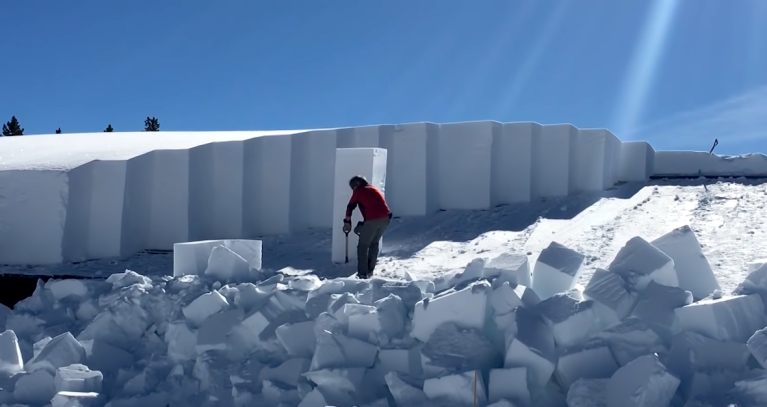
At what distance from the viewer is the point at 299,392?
4227 mm

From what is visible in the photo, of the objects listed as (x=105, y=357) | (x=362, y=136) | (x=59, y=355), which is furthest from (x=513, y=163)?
(x=59, y=355)

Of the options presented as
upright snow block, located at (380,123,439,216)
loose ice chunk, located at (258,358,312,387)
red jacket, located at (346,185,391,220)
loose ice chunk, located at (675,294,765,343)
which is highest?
upright snow block, located at (380,123,439,216)

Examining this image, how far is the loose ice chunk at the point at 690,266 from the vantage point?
15.0ft

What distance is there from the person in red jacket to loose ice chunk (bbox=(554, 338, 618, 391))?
325cm

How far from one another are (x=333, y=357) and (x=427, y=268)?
3.02 metres

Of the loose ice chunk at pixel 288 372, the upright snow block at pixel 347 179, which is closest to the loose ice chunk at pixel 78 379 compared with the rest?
the loose ice chunk at pixel 288 372

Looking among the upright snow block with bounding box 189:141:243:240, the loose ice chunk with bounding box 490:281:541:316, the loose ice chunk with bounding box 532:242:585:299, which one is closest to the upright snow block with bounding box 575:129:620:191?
the upright snow block with bounding box 189:141:243:240

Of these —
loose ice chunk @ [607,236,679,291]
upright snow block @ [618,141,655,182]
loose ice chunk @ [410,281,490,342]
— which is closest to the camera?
loose ice chunk @ [410,281,490,342]

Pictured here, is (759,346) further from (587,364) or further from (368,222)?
(368,222)

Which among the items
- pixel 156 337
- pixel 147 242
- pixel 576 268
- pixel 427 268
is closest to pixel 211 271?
pixel 156 337

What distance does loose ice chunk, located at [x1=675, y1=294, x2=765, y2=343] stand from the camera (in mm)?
3830

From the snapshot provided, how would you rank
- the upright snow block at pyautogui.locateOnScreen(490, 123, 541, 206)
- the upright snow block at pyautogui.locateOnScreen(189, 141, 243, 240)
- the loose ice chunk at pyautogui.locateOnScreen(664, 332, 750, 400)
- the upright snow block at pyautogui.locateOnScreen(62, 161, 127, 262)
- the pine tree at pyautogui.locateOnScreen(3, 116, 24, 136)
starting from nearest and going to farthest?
the loose ice chunk at pyautogui.locateOnScreen(664, 332, 750, 400)
the upright snow block at pyautogui.locateOnScreen(62, 161, 127, 262)
the upright snow block at pyautogui.locateOnScreen(189, 141, 243, 240)
the upright snow block at pyautogui.locateOnScreen(490, 123, 541, 206)
the pine tree at pyautogui.locateOnScreen(3, 116, 24, 136)

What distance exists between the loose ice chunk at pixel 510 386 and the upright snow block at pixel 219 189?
6.44 meters

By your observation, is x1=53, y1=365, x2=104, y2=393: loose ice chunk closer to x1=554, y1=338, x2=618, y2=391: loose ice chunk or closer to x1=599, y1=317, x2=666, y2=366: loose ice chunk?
x1=554, y1=338, x2=618, y2=391: loose ice chunk
